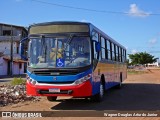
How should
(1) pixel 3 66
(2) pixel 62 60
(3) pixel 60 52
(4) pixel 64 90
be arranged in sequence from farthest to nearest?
(1) pixel 3 66 < (3) pixel 60 52 < (2) pixel 62 60 < (4) pixel 64 90

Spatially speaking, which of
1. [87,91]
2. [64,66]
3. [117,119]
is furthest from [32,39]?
[117,119]

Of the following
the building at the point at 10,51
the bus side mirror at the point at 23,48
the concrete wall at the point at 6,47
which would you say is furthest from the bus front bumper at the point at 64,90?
the concrete wall at the point at 6,47

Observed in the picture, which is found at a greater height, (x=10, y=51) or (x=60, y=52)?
(x=10, y=51)

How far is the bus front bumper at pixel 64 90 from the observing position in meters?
12.8

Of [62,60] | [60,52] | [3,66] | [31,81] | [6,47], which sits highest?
[6,47]

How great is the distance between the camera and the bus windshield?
13.1 m

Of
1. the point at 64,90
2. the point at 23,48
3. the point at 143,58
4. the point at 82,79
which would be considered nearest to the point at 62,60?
the point at 82,79

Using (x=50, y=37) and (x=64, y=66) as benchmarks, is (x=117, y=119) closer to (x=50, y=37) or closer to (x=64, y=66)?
(x=64, y=66)

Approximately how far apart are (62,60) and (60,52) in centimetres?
33

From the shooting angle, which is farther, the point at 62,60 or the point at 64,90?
the point at 62,60

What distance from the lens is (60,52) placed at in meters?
13.2

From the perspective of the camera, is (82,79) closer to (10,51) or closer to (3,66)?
(3,66)

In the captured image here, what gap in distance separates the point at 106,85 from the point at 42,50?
4.80m

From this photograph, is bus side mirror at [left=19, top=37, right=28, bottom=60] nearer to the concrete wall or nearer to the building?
the building
